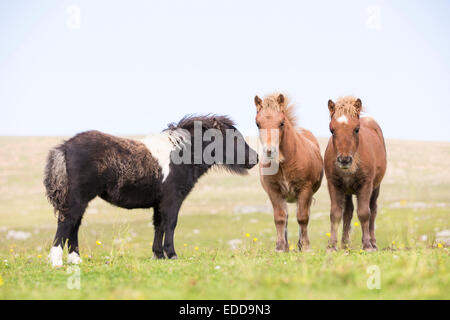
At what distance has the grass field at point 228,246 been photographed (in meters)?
6.13

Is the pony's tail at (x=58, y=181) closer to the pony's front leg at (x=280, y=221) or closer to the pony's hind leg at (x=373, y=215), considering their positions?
the pony's front leg at (x=280, y=221)

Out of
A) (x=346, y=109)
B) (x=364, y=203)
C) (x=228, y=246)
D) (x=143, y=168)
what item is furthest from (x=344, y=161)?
(x=228, y=246)

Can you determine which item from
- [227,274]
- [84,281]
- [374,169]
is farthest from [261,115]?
[84,281]

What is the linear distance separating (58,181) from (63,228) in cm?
96

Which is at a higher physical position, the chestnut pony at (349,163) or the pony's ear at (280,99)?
the pony's ear at (280,99)

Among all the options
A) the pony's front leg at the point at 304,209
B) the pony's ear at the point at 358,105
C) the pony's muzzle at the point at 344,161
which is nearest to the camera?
the pony's muzzle at the point at 344,161

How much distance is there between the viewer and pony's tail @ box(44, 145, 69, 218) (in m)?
9.84

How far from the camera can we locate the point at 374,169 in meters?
10.6

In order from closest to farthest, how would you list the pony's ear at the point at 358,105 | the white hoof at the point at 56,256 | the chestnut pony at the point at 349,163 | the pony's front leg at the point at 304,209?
the white hoof at the point at 56,256, the chestnut pony at the point at 349,163, the pony's ear at the point at 358,105, the pony's front leg at the point at 304,209

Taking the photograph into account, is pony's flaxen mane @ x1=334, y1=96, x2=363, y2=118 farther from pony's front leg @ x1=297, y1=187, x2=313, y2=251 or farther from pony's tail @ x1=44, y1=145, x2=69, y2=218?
pony's tail @ x1=44, y1=145, x2=69, y2=218

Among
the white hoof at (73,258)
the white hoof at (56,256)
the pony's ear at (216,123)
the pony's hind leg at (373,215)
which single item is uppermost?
the pony's ear at (216,123)

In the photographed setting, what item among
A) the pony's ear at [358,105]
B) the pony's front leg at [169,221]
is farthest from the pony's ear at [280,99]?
the pony's front leg at [169,221]

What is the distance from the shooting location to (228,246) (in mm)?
22422
